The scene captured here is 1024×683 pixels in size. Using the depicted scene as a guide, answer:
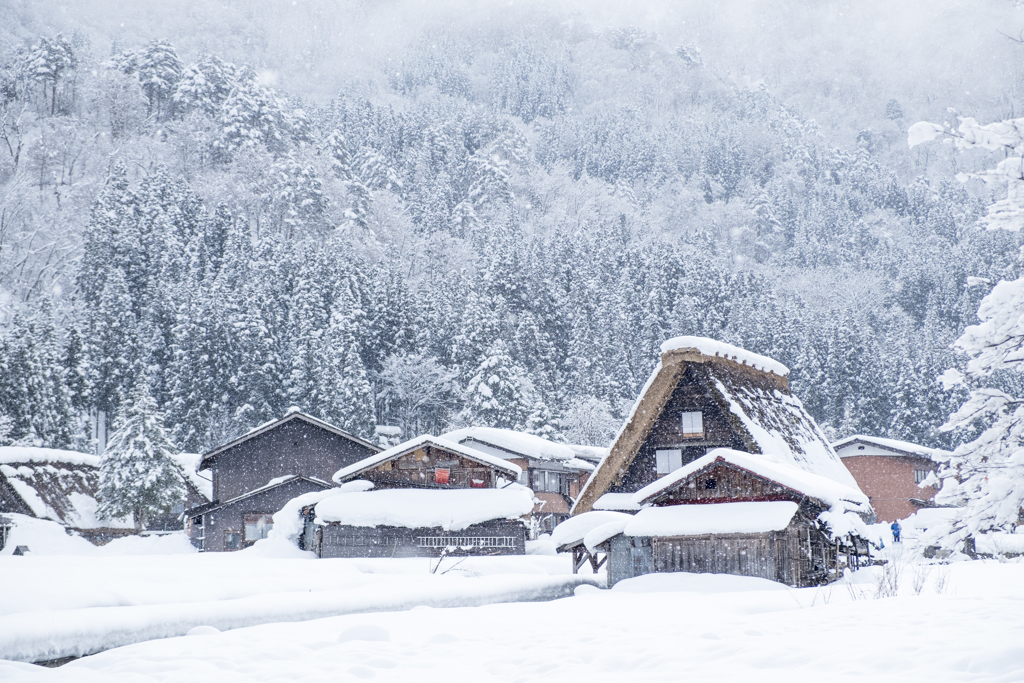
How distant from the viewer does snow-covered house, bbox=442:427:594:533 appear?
42719 mm

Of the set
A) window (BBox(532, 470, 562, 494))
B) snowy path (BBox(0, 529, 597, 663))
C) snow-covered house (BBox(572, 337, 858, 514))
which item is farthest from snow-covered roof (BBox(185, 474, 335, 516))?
snow-covered house (BBox(572, 337, 858, 514))

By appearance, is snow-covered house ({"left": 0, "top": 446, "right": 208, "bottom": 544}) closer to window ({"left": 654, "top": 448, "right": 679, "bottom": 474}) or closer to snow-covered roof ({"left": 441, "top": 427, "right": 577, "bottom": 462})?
snow-covered roof ({"left": 441, "top": 427, "right": 577, "bottom": 462})

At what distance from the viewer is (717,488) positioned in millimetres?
21641

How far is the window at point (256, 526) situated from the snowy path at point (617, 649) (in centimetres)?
2557

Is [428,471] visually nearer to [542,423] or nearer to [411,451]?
[411,451]

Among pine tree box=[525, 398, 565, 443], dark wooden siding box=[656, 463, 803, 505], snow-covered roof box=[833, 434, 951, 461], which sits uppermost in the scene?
pine tree box=[525, 398, 565, 443]

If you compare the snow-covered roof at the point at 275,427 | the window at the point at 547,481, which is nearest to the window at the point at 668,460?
the window at the point at 547,481

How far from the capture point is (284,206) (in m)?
91.2

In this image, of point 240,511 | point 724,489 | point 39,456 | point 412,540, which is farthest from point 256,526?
point 724,489

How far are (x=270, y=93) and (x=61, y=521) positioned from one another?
86.0 metres

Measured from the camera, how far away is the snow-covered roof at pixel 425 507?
31.9 m

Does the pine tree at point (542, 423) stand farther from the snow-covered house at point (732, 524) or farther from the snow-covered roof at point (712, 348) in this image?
the snow-covered house at point (732, 524)

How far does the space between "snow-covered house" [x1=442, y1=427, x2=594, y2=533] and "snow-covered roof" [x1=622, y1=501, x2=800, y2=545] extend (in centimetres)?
2068

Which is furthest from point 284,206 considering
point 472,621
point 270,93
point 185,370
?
point 472,621
